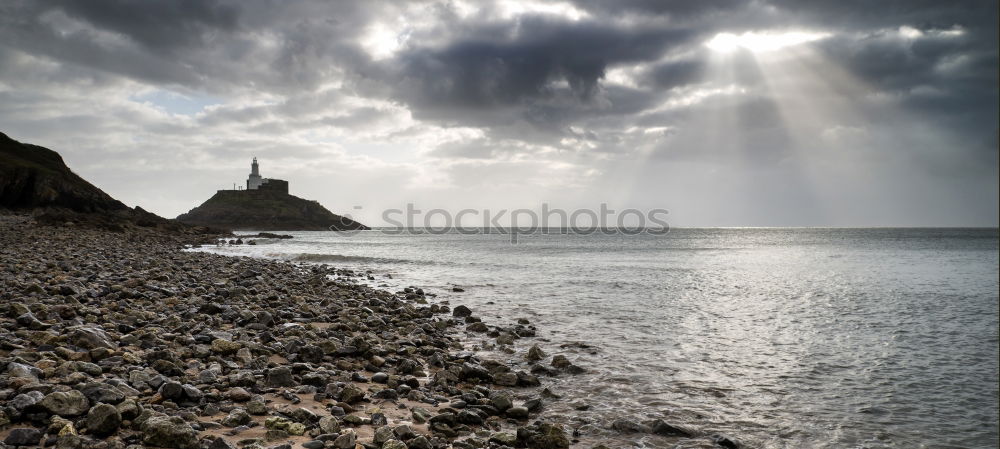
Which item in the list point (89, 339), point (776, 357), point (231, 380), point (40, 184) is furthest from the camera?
point (40, 184)

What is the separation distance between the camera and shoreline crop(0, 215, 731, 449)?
4.99 metres

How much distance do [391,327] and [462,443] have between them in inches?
312

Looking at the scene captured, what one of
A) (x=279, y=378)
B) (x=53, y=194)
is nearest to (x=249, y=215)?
(x=53, y=194)

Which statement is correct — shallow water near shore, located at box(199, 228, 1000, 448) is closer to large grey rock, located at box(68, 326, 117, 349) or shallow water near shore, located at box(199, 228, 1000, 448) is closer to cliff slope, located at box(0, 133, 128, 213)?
large grey rock, located at box(68, 326, 117, 349)

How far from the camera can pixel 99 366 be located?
21.3ft

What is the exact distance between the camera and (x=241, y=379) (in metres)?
6.89

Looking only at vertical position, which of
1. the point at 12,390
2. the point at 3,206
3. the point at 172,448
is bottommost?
the point at 172,448

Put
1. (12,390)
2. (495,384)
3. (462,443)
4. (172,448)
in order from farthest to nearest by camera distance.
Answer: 1. (495,384)
2. (462,443)
3. (12,390)
4. (172,448)

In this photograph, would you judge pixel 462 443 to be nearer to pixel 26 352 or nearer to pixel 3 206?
pixel 26 352

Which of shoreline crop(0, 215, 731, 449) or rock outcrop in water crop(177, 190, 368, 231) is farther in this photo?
rock outcrop in water crop(177, 190, 368, 231)

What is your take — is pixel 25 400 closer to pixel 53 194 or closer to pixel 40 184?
pixel 53 194

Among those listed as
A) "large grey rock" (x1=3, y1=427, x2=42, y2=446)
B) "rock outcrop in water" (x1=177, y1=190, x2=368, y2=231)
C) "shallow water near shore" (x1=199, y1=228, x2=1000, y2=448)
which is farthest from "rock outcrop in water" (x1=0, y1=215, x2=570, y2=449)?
"rock outcrop in water" (x1=177, y1=190, x2=368, y2=231)

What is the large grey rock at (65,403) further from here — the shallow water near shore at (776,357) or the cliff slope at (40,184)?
the cliff slope at (40,184)

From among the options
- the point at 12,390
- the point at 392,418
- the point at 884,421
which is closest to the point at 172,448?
the point at 12,390
